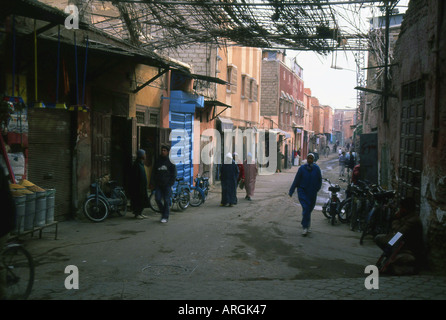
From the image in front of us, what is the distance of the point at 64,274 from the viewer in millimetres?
6523

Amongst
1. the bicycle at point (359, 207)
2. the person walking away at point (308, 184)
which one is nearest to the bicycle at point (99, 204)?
the person walking away at point (308, 184)

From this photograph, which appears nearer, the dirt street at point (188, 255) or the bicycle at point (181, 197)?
the dirt street at point (188, 255)

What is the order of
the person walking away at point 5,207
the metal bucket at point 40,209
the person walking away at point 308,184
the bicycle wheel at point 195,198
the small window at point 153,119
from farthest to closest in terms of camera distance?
the small window at point 153,119, the bicycle wheel at point 195,198, the person walking away at point 308,184, the metal bucket at point 40,209, the person walking away at point 5,207

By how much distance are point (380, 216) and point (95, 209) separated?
21.5 feet

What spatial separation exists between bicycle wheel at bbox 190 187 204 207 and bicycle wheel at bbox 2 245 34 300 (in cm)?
975

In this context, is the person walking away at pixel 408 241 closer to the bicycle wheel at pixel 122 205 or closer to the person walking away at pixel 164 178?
the person walking away at pixel 164 178

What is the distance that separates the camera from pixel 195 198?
14938 millimetres

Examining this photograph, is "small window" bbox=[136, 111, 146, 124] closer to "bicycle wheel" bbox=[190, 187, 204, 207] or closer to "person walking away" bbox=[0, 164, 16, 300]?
"bicycle wheel" bbox=[190, 187, 204, 207]

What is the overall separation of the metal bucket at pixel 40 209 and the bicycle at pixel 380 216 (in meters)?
6.23

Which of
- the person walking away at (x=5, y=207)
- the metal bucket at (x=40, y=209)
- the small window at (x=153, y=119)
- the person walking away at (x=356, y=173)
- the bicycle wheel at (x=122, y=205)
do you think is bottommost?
the bicycle wheel at (x=122, y=205)

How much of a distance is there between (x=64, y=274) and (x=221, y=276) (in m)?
2.22

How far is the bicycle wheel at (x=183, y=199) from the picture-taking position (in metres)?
13.8
